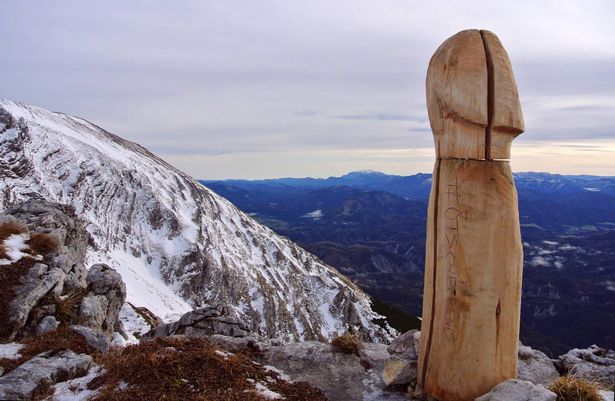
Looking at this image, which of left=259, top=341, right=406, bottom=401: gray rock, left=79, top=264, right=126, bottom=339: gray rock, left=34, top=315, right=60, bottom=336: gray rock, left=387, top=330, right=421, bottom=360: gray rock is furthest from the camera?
left=79, top=264, right=126, bottom=339: gray rock

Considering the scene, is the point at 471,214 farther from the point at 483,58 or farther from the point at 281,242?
the point at 281,242

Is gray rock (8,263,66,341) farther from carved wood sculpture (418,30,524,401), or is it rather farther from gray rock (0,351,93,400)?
carved wood sculpture (418,30,524,401)

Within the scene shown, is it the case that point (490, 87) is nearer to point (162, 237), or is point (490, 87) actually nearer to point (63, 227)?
point (63, 227)

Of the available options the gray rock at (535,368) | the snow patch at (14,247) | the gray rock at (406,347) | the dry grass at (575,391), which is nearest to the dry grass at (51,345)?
the snow patch at (14,247)

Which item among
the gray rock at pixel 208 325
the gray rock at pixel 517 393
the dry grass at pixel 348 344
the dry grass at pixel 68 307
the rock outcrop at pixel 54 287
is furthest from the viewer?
the dry grass at pixel 68 307

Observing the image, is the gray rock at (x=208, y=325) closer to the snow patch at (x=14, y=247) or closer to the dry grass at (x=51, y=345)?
the dry grass at (x=51, y=345)

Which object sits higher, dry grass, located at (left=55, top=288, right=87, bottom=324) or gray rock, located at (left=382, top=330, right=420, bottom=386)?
gray rock, located at (left=382, top=330, right=420, bottom=386)

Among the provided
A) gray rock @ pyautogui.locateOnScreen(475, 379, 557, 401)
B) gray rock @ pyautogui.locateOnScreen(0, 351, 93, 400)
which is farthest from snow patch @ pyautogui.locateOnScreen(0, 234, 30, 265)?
gray rock @ pyautogui.locateOnScreen(475, 379, 557, 401)
